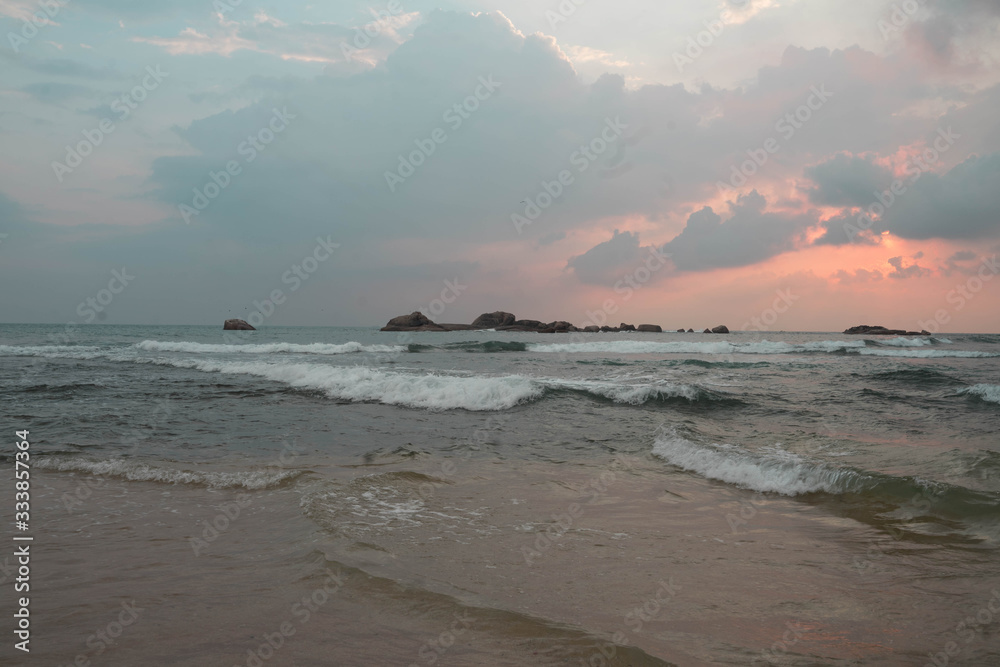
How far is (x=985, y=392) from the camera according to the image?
13.9 metres

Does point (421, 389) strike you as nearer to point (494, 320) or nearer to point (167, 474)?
point (167, 474)

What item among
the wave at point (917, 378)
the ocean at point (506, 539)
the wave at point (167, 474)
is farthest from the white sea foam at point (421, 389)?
the wave at point (917, 378)

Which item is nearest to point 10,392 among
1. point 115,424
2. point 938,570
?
point 115,424

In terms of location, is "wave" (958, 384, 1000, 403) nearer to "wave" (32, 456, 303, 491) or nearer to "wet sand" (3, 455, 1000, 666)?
"wet sand" (3, 455, 1000, 666)

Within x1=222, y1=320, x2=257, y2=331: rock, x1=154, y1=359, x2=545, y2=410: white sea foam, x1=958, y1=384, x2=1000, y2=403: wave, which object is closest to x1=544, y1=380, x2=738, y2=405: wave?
x1=154, y1=359, x2=545, y2=410: white sea foam

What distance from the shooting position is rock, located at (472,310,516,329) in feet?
305

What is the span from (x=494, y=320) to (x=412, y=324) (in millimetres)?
18914

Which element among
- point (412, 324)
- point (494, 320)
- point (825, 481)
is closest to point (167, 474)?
point (825, 481)

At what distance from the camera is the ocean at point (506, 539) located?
3.04 metres

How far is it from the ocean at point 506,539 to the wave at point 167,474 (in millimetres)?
47

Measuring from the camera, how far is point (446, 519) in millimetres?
5195

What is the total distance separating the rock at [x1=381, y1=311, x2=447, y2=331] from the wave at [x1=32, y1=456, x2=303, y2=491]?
72472mm

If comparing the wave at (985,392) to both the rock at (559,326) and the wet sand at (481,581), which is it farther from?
the rock at (559,326)

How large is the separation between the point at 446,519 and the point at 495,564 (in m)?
1.21
